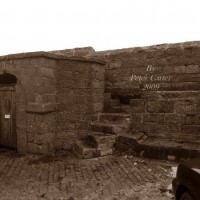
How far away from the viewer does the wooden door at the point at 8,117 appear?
688 centimetres

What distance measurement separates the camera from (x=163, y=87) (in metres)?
6.96

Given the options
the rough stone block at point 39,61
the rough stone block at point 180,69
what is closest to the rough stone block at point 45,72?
the rough stone block at point 39,61

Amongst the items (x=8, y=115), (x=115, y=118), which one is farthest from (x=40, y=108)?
(x=115, y=118)

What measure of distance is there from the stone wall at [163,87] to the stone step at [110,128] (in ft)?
1.29

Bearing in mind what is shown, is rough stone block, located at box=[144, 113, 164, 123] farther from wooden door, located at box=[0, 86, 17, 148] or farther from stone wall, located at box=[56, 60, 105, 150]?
wooden door, located at box=[0, 86, 17, 148]

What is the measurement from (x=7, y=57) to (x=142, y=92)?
12.9 ft

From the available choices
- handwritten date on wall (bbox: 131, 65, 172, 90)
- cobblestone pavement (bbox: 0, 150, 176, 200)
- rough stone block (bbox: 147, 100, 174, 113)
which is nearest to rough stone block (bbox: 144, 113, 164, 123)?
rough stone block (bbox: 147, 100, 174, 113)

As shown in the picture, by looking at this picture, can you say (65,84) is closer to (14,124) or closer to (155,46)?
(14,124)

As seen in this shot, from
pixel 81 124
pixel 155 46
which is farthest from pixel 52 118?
pixel 155 46

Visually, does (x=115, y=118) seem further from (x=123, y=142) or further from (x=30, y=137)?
(x=30, y=137)

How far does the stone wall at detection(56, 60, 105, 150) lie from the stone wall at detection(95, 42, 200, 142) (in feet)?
3.84

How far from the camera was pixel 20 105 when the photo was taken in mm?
6539

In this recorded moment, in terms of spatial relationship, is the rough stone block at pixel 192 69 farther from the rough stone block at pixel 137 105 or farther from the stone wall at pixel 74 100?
the stone wall at pixel 74 100

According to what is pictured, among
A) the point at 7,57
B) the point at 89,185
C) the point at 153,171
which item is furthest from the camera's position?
the point at 7,57
